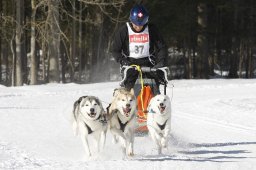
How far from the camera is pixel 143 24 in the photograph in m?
9.05

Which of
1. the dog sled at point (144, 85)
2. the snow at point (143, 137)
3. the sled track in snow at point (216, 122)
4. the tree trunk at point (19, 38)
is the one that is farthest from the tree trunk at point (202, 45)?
the dog sled at point (144, 85)

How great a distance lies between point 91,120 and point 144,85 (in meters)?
1.87

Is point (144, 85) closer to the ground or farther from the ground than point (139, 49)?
closer to the ground

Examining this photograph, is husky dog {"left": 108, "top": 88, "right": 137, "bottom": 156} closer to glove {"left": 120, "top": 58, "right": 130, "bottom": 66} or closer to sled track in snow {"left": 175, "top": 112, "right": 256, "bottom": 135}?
glove {"left": 120, "top": 58, "right": 130, "bottom": 66}

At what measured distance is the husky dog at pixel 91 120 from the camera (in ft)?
25.0

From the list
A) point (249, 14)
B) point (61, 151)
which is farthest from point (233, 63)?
point (61, 151)

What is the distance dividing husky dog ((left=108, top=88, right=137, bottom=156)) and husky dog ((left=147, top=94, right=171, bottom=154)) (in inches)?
14.8

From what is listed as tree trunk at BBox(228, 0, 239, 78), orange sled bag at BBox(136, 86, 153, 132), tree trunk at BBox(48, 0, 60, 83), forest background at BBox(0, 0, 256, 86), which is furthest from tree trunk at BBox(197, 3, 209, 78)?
orange sled bag at BBox(136, 86, 153, 132)

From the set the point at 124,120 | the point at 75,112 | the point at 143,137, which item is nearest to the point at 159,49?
the point at 143,137

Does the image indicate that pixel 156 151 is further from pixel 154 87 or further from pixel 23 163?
pixel 23 163

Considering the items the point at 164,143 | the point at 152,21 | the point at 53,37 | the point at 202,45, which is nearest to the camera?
the point at 164,143

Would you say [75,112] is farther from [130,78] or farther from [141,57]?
[141,57]

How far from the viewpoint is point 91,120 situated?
765 cm

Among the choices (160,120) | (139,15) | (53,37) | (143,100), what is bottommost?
(160,120)
